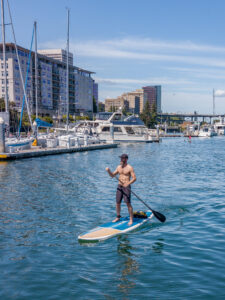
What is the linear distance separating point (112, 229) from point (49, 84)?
350ft

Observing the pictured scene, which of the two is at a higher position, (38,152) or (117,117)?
(117,117)

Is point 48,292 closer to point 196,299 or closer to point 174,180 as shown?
point 196,299

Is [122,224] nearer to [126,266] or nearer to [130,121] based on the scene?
[126,266]

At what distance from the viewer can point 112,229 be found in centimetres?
1120

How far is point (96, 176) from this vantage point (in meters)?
25.5

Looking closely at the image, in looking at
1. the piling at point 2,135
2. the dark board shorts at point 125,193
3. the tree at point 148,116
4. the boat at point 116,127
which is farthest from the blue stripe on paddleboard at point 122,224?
the tree at point 148,116

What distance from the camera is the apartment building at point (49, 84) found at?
92.8 metres

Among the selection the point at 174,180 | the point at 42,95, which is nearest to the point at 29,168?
the point at 174,180

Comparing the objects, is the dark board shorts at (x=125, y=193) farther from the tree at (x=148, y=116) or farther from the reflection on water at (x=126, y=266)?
the tree at (x=148, y=116)

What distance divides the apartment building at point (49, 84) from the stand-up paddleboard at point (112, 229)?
233 feet

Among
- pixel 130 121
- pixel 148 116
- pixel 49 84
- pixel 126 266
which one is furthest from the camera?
pixel 148 116

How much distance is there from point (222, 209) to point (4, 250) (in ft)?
31.4

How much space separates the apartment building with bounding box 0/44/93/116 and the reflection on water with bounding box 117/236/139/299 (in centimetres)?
7270

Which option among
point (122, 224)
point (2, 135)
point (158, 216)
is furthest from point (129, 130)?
point (122, 224)
